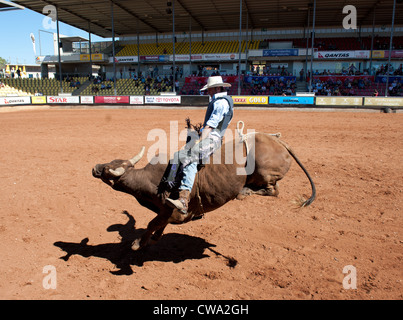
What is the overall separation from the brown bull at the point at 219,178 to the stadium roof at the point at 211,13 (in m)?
33.7

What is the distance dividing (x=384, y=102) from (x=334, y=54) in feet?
54.5

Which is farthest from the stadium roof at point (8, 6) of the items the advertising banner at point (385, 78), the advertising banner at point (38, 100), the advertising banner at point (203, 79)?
the advertising banner at point (385, 78)

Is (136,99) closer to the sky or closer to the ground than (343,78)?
closer to the ground

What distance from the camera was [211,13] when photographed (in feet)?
130

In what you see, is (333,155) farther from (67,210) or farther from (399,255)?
(67,210)

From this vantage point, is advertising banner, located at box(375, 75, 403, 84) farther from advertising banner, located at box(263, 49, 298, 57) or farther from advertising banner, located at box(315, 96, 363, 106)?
advertising banner, located at box(315, 96, 363, 106)

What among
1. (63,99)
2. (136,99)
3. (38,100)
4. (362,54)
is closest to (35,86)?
(38,100)

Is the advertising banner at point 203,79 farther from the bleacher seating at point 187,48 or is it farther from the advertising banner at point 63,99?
the advertising banner at point 63,99

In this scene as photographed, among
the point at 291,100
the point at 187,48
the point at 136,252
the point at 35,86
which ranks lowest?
the point at 136,252

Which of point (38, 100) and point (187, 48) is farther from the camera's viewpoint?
point (187, 48)

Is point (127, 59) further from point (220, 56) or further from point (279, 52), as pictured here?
point (279, 52)

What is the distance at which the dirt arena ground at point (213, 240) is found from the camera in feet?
15.5

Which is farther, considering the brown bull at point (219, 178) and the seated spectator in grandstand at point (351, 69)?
the seated spectator in grandstand at point (351, 69)

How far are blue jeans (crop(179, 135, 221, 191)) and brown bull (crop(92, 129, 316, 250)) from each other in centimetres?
24
